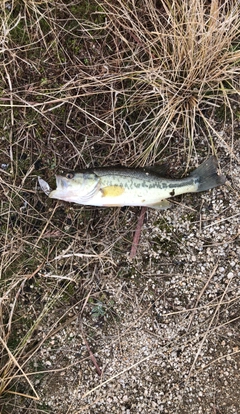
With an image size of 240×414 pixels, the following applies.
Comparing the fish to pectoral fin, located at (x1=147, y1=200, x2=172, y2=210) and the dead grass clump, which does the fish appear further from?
the dead grass clump

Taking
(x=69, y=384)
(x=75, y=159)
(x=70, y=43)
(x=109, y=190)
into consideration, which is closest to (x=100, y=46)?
(x=70, y=43)

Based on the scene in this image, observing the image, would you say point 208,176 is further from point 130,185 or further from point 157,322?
point 157,322

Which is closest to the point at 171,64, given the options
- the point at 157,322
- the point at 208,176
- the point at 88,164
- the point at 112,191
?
the point at 208,176

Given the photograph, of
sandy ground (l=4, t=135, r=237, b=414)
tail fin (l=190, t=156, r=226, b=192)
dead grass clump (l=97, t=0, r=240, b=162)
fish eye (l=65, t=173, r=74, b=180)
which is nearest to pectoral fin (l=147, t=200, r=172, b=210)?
sandy ground (l=4, t=135, r=237, b=414)

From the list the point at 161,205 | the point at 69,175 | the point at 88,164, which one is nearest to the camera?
the point at 69,175

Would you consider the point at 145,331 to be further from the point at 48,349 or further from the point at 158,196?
the point at 158,196

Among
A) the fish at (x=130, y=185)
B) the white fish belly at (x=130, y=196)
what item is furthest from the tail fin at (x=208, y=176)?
the white fish belly at (x=130, y=196)
